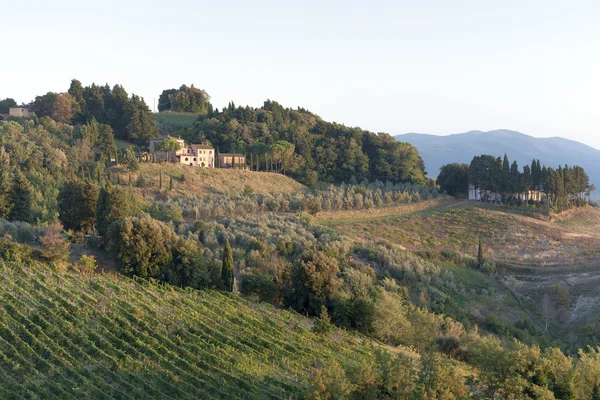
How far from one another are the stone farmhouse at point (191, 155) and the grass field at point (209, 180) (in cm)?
370

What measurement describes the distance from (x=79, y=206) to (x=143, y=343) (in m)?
18.2

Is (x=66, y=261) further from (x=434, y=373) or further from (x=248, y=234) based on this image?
(x=434, y=373)

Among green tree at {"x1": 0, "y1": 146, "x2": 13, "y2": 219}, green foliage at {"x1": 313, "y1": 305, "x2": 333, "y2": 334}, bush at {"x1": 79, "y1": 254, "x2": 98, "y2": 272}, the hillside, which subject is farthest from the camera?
the hillside

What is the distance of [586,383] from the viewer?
17.5m

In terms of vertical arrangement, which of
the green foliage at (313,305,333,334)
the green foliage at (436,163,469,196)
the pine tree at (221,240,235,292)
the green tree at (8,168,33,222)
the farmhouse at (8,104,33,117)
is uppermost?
the farmhouse at (8,104,33,117)

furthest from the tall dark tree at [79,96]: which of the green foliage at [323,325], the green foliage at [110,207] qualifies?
the green foliage at [323,325]

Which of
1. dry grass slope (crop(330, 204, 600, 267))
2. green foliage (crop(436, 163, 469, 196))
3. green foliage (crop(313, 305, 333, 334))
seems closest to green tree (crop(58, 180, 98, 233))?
green foliage (crop(313, 305, 333, 334))

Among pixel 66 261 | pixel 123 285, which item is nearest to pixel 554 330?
pixel 123 285

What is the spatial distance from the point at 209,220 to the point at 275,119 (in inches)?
1623

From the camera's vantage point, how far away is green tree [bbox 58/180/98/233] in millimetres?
35562

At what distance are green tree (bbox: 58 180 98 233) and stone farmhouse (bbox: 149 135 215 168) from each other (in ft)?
90.0

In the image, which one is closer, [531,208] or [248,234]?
[248,234]

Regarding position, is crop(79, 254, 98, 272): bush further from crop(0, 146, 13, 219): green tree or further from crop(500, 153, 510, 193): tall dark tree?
crop(500, 153, 510, 193): tall dark tree

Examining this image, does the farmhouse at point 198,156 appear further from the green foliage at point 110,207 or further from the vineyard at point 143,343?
the vineyard at point 143,343
